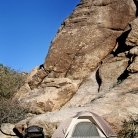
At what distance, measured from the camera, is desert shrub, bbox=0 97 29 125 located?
16834 mm

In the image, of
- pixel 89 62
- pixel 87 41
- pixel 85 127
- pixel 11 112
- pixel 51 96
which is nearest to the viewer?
pixel 85 127

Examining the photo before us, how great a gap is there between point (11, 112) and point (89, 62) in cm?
771

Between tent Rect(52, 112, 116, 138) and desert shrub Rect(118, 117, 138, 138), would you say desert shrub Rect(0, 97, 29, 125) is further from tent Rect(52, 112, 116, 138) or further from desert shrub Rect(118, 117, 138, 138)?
desert shrub Rect(118, 117, 138, 138)

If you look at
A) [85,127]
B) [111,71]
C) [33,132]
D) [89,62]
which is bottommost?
[85,127]

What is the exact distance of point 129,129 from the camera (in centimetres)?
1219

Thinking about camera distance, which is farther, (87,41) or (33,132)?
(87,41)

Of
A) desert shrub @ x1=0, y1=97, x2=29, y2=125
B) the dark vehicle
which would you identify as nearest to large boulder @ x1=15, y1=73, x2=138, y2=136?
the dark vehicle

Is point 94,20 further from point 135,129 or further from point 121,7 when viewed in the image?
point 135,129

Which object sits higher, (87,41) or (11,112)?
(87,41)

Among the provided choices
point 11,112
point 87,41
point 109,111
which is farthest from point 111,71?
point 11,112

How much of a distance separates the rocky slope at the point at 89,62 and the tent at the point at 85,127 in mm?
1817

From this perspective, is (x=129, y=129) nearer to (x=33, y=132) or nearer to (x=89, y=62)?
(x=33, y=132)

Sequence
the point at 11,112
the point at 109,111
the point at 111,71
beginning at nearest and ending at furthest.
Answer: the point at 109,111 < the point at 11,112 < the point at 111,71

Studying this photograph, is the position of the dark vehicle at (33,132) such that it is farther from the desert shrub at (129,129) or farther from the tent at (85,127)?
the desert shrub at (129,129)
